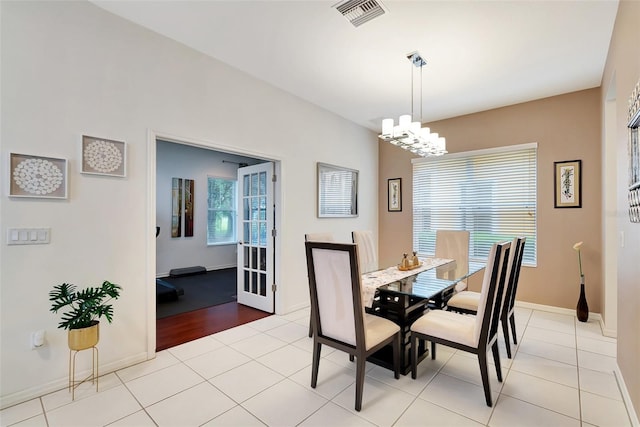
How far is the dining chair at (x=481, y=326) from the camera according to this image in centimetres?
196

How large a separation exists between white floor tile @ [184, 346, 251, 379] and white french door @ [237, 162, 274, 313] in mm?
1170

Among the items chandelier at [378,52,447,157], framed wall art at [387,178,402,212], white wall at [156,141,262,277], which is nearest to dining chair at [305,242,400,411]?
chandelier at [378,52,447,157]

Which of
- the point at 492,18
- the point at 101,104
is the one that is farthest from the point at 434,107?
the point at 101,104

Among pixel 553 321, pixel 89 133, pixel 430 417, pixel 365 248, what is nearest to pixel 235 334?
pixel 365 248

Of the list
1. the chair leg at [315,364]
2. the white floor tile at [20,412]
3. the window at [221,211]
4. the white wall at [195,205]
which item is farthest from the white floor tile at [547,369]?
the window at [221,211]

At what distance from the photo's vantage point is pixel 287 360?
2.64 m

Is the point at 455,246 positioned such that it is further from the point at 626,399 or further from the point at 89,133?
the point at 89,133

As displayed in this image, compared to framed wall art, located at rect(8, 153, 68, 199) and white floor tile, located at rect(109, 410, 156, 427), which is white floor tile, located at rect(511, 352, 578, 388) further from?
framed wall art, located at rect(8, 153, 68, 199)

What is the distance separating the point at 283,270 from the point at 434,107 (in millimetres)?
3217

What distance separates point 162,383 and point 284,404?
3.30ft

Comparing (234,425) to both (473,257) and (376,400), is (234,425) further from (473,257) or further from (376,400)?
(473,257)

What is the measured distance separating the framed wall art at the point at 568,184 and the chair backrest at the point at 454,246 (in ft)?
4.73

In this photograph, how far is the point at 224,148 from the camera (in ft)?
10.7

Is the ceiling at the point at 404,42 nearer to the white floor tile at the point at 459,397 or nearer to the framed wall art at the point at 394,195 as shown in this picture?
the framed wall art at the point at 394,195
